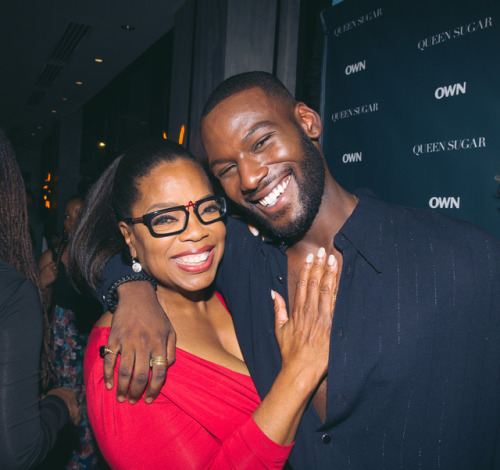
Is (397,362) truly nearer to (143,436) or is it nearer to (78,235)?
(143,436)

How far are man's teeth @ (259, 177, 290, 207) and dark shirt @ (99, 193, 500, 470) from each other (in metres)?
0.44

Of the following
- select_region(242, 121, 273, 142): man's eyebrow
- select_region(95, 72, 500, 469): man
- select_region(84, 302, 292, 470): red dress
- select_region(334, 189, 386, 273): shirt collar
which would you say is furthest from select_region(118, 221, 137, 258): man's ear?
select_region(334, 189, 386, 273): shirt collar

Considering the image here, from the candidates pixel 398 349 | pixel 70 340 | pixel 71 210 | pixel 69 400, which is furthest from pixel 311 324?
pixel 71 210

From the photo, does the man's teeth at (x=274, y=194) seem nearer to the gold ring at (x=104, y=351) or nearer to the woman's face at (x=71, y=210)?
the gold ring at (x=104, y=351)

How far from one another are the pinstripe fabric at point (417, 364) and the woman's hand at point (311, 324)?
38 mm

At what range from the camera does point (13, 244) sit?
1579mm

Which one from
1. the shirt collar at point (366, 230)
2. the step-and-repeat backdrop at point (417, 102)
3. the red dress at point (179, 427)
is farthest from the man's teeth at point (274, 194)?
the step-and-repeat backdrop at point (417, 102)

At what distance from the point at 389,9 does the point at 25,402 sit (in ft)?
8.96

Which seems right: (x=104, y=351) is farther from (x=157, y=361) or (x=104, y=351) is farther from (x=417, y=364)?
(x=417, y=364)

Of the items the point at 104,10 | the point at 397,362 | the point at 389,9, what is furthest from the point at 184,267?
the point at 104,10

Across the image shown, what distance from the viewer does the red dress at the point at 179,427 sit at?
122cm

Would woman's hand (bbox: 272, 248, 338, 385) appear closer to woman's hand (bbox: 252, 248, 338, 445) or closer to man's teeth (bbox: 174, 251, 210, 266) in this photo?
woman's hand (bbox: 252, 248, 338, 445)

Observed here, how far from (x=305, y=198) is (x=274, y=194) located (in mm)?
127

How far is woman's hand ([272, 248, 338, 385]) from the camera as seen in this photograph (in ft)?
4.27
